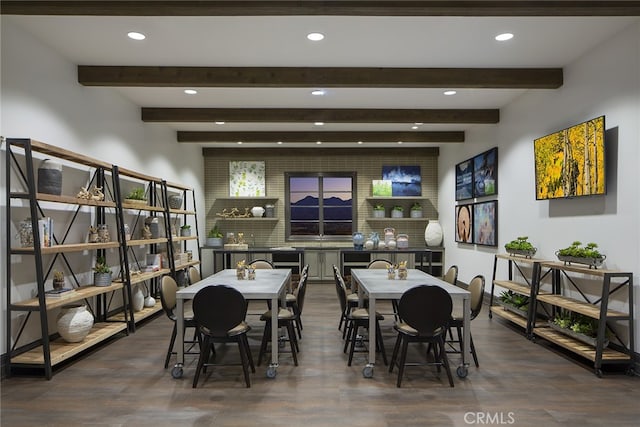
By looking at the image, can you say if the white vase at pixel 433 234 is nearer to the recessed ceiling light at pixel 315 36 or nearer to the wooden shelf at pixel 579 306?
the wooden shelf at pixel 579 306

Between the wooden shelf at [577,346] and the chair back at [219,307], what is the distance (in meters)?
2.92

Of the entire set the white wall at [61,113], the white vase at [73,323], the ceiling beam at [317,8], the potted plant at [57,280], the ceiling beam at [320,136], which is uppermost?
the ceiling beam at [317,8]

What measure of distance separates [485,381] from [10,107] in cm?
446

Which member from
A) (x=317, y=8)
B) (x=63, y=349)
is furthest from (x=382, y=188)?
(x=63, y=349)

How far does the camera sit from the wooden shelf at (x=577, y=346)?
3597 millimetres

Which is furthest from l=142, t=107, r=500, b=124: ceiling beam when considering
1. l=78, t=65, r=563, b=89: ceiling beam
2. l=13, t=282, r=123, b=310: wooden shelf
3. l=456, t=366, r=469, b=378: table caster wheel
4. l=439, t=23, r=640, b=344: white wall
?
l=456, t=366, r=469, b=378: table caster wheel

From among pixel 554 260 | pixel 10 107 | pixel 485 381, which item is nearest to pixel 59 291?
pixel 10 107

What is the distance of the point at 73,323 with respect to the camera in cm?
392

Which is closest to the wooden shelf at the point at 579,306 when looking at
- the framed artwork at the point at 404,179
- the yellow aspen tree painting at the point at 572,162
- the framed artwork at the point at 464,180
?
the yellow aspen tree painting at the point at 572,162

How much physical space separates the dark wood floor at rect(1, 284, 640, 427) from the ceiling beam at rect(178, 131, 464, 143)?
14.4 ft

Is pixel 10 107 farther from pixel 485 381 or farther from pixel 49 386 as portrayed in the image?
pixel 485 381

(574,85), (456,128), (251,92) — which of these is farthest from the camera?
(456,128)

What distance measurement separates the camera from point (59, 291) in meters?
3.86

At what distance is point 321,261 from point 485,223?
135 inches
